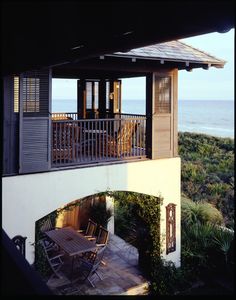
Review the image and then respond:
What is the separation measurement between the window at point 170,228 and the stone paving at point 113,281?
1.14 meters

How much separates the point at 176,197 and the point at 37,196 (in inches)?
170

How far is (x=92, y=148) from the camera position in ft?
30.5

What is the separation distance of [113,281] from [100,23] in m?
8.65

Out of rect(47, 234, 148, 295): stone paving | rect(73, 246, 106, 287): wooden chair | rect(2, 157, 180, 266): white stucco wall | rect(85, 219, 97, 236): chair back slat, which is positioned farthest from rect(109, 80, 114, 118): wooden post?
rect(73, 246, 106, 287): wooden chair

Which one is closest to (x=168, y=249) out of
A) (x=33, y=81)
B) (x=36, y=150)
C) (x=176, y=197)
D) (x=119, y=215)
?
(x=176, y=197)

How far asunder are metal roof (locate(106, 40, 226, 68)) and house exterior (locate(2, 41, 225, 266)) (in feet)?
0.09

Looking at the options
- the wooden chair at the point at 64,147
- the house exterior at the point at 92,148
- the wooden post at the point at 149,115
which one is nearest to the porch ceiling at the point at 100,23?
the house exterior at the point at 92,148

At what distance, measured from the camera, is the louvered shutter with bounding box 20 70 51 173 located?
26.0ft

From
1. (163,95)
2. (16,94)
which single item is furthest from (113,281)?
(16,94)

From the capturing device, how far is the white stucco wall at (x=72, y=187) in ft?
26.0

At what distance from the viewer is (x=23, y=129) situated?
26.1 feet

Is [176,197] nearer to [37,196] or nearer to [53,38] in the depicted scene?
[37,196]

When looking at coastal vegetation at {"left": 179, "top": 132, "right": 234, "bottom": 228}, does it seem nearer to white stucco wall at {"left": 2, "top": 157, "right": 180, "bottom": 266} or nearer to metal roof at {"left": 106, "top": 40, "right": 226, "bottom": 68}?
white stucco wall at {"left": 2, "top": 157, "right": 180, "bottom": 266}

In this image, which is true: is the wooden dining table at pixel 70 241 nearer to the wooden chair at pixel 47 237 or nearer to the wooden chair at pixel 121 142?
the wooden chair at pixel 47 237
